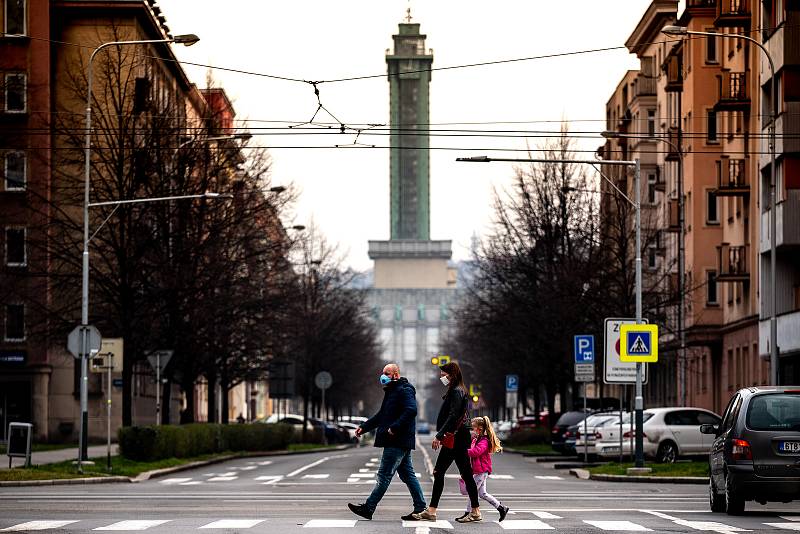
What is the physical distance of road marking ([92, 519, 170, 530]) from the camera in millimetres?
19797

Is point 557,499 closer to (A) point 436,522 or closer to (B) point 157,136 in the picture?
(A) point 436,522

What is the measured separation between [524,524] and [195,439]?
31484 millimetres

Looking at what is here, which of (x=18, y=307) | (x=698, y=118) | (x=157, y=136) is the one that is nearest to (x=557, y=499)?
(x=157, y=136)

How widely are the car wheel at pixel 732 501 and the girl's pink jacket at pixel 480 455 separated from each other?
3.10 metres

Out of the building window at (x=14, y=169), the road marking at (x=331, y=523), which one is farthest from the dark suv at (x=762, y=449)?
the building window at (x=14, y=169)

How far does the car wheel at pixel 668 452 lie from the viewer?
43656 mm

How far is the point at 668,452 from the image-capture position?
43.8 meters

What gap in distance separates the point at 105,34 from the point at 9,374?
538 inches

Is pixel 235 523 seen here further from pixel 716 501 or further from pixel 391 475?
pixel 716 501

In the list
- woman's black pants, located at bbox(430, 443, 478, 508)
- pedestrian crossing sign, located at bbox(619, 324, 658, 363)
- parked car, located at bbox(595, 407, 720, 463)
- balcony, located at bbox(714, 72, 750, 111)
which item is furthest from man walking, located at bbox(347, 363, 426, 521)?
balcony, located at bbox(714, 72, 750, 111)

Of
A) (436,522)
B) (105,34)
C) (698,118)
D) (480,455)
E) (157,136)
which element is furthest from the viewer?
(698,118)

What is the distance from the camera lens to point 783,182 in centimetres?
5091

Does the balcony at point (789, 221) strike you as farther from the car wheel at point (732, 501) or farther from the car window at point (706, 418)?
the car wheel at point (732, 501)

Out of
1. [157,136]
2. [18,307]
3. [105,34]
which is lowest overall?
[18,307]
